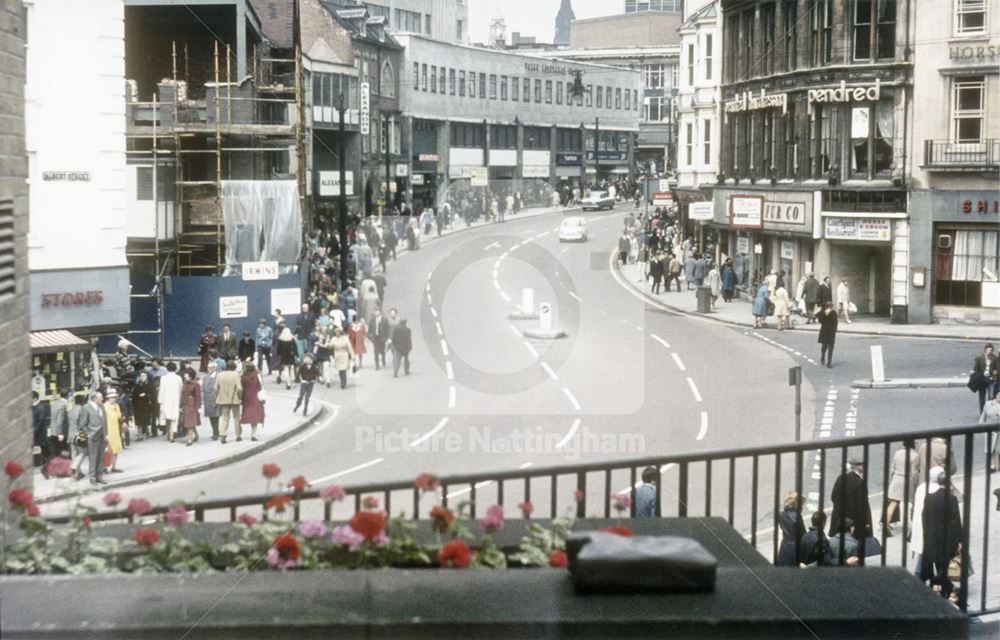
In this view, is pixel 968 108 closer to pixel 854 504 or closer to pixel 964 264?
pixel 964 264

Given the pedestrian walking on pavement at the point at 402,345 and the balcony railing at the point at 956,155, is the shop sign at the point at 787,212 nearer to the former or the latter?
the balcony railing at the point at 956,155

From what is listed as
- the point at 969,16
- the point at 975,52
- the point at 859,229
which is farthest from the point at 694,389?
the point at 969,16

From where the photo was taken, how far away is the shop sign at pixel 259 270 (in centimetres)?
2519

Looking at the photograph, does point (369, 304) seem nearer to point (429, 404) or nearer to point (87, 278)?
point (429, 404)

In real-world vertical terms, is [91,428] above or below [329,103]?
below

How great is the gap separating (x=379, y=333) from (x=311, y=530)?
1842 cm

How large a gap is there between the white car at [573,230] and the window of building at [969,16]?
1009 cm

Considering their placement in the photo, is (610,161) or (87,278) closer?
(87,278)

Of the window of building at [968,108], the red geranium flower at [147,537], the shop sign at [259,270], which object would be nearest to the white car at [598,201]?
the shop sign at [259,270]

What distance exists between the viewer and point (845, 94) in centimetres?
3169

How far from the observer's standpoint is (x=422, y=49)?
46.8 feet

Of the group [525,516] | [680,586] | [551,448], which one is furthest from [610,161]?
[680,586]

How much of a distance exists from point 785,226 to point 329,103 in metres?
10.5

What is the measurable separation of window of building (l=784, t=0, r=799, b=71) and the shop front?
4535mm
